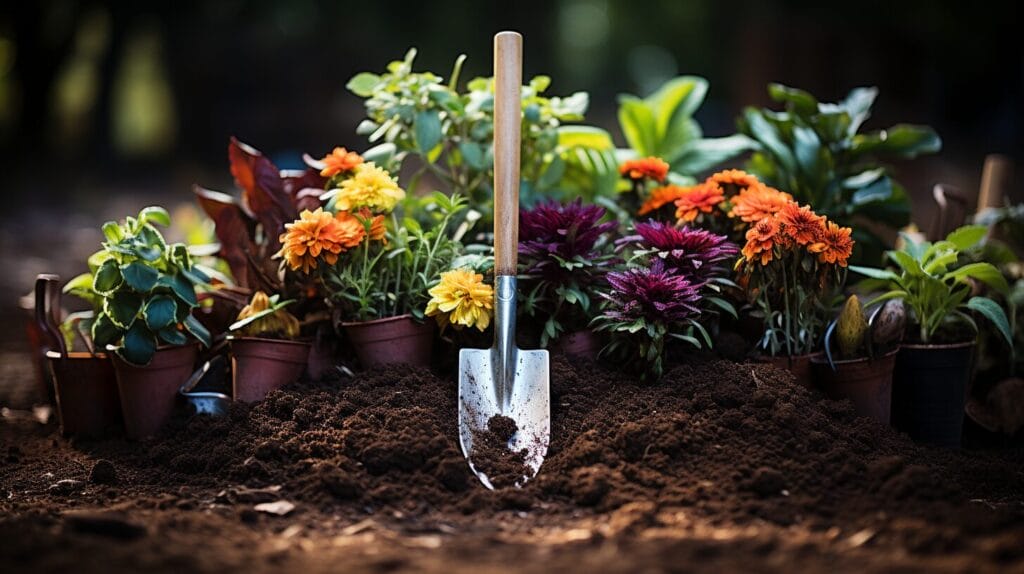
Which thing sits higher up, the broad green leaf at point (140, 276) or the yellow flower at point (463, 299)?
the broad green leaf at point (140, 276)

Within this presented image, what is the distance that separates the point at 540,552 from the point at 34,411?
2198 millimetres

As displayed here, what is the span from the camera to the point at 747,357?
2.39m

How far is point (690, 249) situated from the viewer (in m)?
2.41

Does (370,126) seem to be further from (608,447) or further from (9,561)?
(9,561)

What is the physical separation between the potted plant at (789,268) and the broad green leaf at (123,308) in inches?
65.6

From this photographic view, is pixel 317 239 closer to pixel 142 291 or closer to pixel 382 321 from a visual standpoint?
pixel 382 321

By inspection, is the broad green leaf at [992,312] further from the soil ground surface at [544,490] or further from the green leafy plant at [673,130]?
the green leafy plant at [673,130]

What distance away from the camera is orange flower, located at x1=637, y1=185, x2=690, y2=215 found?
2.78 metres

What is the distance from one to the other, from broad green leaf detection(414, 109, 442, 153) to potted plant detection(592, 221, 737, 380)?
69 centimetres

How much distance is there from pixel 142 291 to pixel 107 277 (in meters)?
0.10

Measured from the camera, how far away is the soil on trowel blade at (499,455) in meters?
2.05

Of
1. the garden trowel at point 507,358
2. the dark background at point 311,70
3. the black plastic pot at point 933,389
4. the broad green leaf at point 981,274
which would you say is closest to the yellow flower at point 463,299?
the garden trowel at point 507,358

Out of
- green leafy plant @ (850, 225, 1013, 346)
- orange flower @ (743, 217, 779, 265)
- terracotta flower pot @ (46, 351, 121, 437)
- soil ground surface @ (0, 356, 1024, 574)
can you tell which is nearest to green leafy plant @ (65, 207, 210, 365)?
terracotta flower pot @ (46, 351, 121, 437)

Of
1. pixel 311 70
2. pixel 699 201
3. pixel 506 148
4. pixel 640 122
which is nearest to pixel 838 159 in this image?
pixel 640 122
